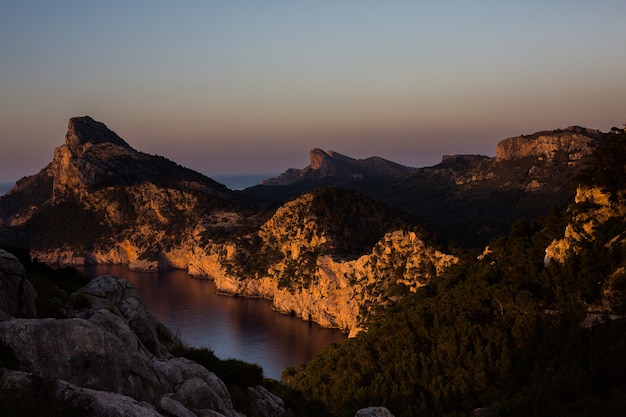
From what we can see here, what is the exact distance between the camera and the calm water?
318ft

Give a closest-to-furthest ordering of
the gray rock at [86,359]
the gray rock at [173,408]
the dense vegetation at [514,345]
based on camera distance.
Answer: the gray rock at [86,359], the gray rock at [173,408], the dense vegetation at [514,345]

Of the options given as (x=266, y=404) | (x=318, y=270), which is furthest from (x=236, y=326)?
(x=266, y=404)

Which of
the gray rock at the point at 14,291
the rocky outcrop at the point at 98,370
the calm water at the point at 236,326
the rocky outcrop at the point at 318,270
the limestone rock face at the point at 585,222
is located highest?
the limestone rock face at the point at 585,222

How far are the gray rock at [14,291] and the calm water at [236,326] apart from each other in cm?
7023

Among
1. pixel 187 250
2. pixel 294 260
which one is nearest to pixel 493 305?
pixel 294 260

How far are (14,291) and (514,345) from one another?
107 ft

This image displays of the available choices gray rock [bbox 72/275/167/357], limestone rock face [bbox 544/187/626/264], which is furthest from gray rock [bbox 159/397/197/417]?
limestone rock face [bbox 544/187/626/264]

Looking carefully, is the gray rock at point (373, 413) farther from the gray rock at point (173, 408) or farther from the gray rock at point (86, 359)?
the gray rock at point (173, 408)

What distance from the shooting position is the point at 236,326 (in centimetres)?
11694

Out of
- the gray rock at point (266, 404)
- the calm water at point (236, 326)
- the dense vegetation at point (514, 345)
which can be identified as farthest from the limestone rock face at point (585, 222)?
the calm water at point (236, 326)

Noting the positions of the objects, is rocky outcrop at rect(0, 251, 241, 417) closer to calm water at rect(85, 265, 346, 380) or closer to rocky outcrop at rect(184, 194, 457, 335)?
calm water at rect(85, 265, 346, 380)

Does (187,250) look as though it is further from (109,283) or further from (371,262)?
(109,283)

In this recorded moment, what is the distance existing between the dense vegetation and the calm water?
4220 cm

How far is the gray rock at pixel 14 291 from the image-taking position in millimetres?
16453
